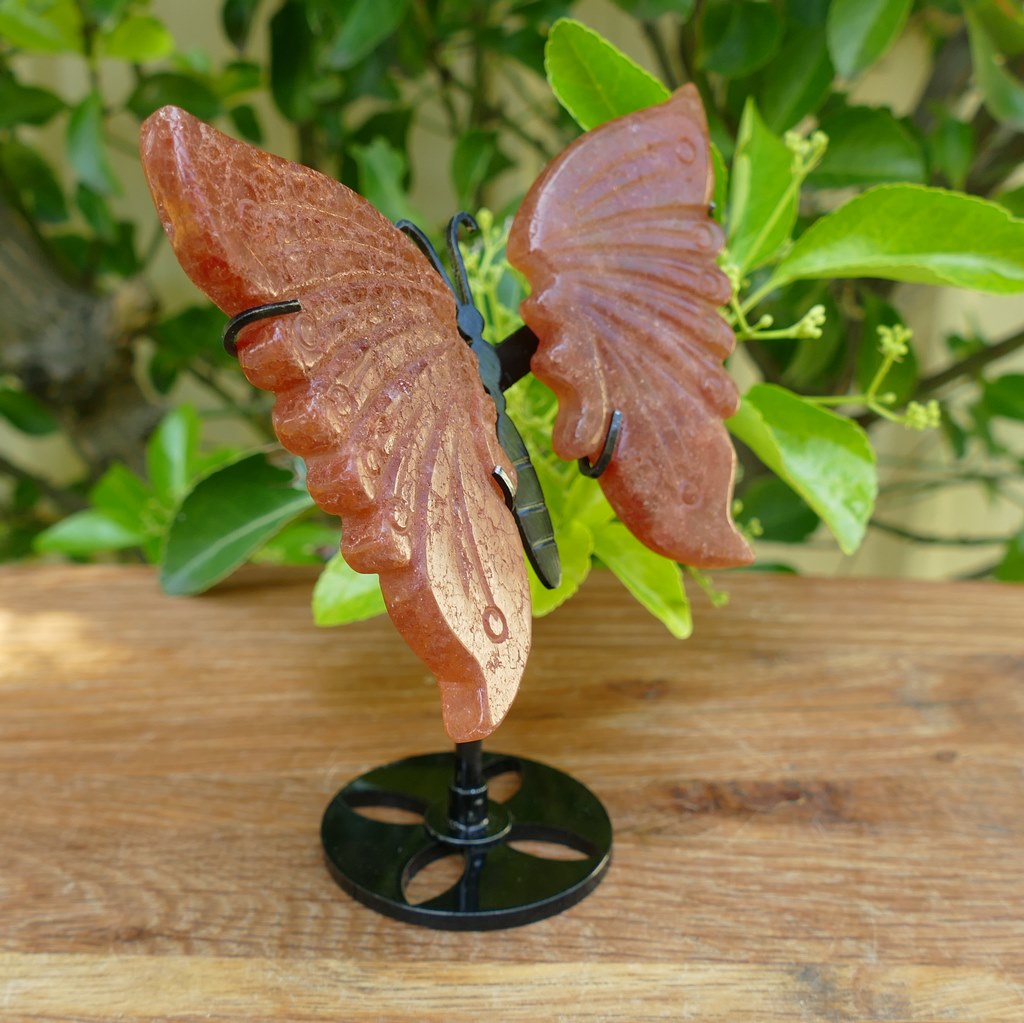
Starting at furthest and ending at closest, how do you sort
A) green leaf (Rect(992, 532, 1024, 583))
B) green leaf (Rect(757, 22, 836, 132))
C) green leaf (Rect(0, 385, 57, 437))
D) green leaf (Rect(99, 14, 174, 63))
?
1. green leaf (Rect(0, 385, 57, 437))
2. green leaf (Rect(992, 532, 1024, 583))
3. green leaf (Rect(99, 14, 174, 63))
4. green leaf (Rect(757, 22, 836, 132))

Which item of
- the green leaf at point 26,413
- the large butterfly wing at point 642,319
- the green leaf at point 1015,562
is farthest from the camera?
the green leaf at point 26,413

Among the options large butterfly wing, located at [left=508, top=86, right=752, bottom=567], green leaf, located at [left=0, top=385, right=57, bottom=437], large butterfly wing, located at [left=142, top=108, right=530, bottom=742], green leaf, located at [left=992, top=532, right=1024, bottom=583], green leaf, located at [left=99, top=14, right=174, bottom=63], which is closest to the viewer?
large butterfly wing, located at [left=142, top=108, right=530, bottom=742]

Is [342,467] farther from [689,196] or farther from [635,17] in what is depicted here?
[635,17]

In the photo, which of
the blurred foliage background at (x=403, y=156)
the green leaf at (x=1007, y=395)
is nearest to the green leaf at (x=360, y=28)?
the blurred foliage background at (x=403, y=156)

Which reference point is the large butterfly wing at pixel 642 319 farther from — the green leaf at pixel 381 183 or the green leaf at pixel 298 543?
the green leaf at pixel 298 543

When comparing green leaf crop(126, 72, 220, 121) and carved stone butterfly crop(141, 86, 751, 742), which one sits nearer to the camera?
carved stone butterfly crop(141, 86, 751, 742)

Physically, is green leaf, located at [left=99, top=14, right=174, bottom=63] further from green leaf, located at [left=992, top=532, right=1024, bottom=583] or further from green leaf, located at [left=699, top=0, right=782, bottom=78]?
green leaf, located at [left=992, top=532, right=1024, bottom=583]

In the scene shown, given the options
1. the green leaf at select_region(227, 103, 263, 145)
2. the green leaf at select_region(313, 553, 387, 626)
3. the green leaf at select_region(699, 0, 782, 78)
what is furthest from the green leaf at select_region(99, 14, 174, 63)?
the green leaf at select_region(313, 553, 387, 626)

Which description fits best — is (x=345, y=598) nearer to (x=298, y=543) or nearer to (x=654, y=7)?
(x=298, y=543)
